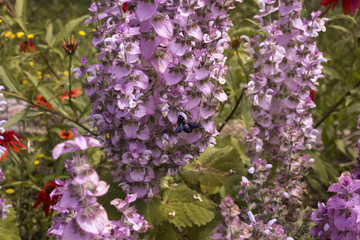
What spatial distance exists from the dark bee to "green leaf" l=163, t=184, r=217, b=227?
16.2 inches

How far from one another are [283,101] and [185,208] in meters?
0.67

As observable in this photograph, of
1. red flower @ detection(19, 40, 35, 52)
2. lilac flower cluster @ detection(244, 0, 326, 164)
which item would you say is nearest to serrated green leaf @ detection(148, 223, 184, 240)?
lilac flower cluster @ detection(244, 0, 326, 164)

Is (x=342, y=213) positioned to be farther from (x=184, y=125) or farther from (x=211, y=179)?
(x=211, y=179)

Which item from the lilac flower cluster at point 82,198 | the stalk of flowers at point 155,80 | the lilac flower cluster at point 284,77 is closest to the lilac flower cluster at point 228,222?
the lilac flower cluster at point 82,198

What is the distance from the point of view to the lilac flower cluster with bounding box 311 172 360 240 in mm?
1356

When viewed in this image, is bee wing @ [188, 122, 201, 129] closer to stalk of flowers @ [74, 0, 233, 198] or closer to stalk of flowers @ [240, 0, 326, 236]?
stalk of flowers @ [74, 0, 233, 198]

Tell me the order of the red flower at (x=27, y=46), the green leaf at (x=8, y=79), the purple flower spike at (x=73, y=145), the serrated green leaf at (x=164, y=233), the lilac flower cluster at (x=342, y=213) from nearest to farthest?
1. the purple flower spike at (x=73, y=145)
2. the lilac flower cluster at (x=342, y=213)
3. the serrated green leaf at (x=164, y=233)
4. the green leaf at (x=8, y=79)
5. the red flower at (x=27, y=46)

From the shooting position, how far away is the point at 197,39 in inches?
62.3

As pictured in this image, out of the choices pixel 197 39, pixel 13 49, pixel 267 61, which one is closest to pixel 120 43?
pixel 197 39

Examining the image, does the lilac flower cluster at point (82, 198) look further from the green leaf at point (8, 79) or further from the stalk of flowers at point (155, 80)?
the green leaf at point (8, 79)

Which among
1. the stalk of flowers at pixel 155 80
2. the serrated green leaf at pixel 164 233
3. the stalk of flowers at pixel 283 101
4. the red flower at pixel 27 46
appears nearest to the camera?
the stalk of flowers at pixel 155 80

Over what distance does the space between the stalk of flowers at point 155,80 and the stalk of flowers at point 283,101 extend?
239 mm

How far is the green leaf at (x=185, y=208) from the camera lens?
179 cm

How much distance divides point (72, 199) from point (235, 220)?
1.36 ft
